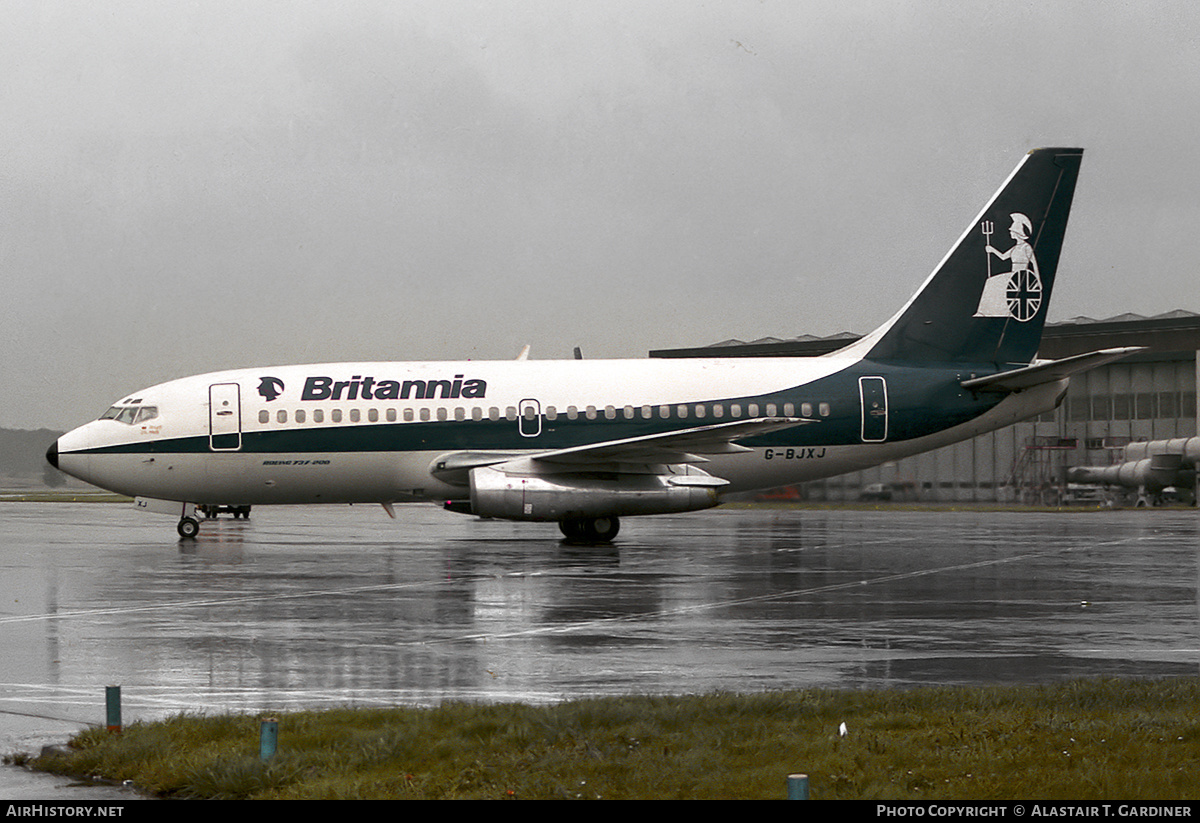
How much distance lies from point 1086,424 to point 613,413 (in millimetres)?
41754

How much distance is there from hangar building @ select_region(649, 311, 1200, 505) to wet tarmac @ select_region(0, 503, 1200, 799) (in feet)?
106

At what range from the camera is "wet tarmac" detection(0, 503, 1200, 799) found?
9.80 metres

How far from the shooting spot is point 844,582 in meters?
18.3

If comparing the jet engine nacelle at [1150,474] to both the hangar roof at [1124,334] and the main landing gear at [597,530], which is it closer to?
the hangar roof at [1124,334]

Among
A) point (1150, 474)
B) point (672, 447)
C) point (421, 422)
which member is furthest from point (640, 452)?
point (1150, 474)

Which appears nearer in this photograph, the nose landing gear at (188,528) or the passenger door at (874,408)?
the passenger door at (874,408)

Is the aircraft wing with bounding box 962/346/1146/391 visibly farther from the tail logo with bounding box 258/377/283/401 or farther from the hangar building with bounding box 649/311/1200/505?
the hangar building with bounding box 649/311/1200/505

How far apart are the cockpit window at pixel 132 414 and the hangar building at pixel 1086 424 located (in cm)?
→ 3799

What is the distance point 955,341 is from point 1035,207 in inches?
139

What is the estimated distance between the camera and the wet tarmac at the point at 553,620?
9805 mm

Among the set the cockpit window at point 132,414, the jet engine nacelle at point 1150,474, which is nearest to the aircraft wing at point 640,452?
the cockpit window at point 132,414

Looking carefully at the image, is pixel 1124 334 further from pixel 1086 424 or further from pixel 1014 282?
pixel 1014 282

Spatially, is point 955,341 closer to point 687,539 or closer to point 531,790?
point 687,539

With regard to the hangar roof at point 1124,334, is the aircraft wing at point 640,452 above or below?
below
